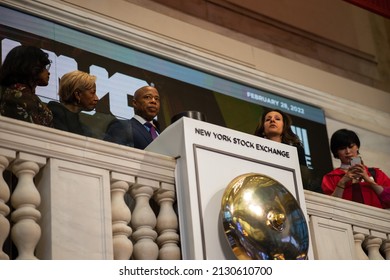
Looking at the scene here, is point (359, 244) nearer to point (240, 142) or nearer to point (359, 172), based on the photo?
point (359, 172)

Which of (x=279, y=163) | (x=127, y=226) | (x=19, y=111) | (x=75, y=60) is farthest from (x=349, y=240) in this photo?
(x=75, y=60)

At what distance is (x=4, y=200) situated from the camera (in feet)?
13.9

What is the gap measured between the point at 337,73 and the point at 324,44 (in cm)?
34

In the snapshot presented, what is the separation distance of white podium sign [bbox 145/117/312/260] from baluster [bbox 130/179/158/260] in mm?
146

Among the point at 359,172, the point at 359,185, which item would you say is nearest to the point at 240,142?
the point at 359,172

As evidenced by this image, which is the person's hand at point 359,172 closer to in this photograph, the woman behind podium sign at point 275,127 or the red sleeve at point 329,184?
the red sleeve at point 329,184

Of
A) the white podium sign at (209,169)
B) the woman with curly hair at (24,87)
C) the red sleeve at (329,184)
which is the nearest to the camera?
the white podium sign at (209,169)

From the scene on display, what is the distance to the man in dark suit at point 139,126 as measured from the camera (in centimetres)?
596

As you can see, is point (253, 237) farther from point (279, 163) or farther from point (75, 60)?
point (75, 60)

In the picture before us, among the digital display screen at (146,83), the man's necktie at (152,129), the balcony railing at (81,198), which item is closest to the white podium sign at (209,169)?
the balcony railing at (81,198)

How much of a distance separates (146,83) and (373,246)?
→ 2769 millimetres

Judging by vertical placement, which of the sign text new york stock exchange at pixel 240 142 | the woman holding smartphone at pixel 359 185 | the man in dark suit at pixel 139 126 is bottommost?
the sign text new york stock exchange at pixel 240 142

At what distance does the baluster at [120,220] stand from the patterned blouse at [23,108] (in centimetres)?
60

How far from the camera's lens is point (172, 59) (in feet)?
27.2
